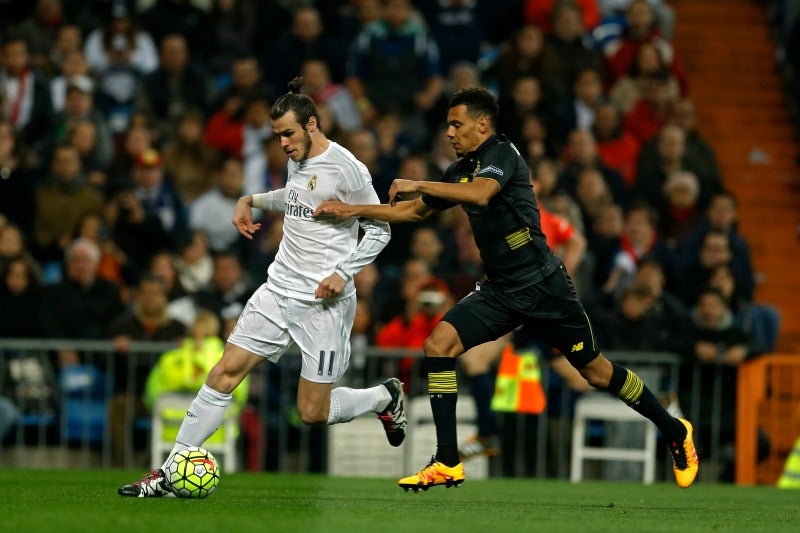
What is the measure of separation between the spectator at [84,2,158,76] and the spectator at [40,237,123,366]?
349 cm

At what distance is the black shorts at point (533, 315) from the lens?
10.3 m

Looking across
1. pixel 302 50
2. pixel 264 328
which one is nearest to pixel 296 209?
pixel 264 328

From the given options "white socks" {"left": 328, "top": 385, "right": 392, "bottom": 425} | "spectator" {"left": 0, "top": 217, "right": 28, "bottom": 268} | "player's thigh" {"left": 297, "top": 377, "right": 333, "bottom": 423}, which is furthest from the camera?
"spectator" {"left": 0, "top": 217, "right": 28, "bottom": 268}

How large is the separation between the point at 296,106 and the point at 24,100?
8470 millimetres

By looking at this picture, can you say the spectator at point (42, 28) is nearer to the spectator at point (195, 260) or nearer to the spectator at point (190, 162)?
the spectator at point (190, 162)

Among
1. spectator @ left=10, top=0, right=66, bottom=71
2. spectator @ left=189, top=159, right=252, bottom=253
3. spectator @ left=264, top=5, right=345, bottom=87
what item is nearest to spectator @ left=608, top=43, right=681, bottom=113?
spectator @ left=264, top=5, right=345, bottom=87

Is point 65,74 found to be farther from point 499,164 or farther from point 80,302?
point 499,164

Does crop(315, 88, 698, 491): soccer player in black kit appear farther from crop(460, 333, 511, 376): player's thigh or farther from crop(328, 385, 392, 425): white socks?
crop(460, 333, 511, 376): player's thigh

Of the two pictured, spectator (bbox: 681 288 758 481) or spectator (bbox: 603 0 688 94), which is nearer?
spectator (bbox: 681 288 758 481)

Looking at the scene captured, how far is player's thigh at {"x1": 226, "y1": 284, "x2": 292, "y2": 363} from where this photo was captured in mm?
10320

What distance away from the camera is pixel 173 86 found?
1888 cm

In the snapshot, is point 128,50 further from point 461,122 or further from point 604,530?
point 604,530

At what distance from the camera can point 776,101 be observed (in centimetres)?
2125

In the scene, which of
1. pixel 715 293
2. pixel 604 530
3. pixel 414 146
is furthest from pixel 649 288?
pixel 604 530
